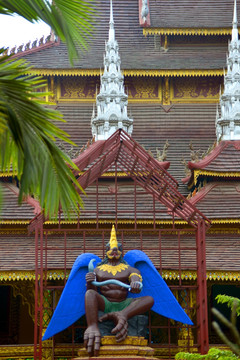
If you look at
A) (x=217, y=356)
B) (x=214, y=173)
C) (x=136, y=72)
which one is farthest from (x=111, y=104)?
(x=217, y=356)

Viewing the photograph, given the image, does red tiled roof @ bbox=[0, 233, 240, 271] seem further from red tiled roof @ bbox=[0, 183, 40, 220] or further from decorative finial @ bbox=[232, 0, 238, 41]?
decorative finial @ bbox=[232, 0, 238, 41]

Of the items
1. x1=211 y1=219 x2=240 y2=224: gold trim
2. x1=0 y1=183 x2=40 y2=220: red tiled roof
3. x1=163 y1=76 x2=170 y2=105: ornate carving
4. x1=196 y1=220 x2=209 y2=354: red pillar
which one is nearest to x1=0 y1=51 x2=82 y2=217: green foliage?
x1=196 y1=220 x2=209 y2=354: red pillar

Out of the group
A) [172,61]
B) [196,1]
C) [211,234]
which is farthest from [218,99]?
[211,234]

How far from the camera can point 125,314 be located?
50.1ft

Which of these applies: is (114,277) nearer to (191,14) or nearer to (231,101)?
(231,101)

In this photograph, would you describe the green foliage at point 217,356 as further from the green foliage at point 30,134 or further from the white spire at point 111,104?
the white spire at point 111,104

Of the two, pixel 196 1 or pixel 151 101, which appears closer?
pixel 151 101

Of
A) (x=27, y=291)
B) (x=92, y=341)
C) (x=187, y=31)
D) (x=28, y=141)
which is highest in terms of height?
(x=187, y=31)

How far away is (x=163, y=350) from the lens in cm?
1950

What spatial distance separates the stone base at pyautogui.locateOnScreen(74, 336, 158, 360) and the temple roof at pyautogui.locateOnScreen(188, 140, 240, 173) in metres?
7.63

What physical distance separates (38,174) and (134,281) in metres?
6.35

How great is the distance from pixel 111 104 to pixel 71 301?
31.7 feet

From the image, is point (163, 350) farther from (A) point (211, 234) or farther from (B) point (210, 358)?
(B) point (210, 358)

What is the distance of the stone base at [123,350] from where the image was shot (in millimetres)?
14805
